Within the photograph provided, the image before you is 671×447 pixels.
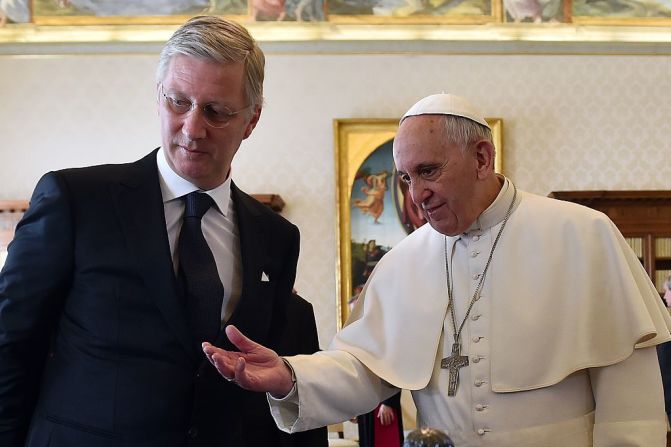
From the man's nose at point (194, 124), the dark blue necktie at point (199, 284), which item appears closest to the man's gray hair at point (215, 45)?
the man's nose at point (194, 124)

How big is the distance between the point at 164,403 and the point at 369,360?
695mm

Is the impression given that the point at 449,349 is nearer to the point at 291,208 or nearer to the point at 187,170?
the point at 187,170

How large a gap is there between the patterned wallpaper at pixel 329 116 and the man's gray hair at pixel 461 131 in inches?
258

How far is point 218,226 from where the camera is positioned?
238 centimetres

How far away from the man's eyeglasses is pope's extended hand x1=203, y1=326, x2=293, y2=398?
578 mm

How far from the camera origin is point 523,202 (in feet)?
9.01

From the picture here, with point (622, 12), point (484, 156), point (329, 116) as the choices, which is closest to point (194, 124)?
point (484, 156)

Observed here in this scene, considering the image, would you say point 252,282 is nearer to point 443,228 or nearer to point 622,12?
point 443,228

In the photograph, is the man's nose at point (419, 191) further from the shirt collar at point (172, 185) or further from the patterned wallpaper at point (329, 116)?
the patterned wallpaper at point (329, 116)

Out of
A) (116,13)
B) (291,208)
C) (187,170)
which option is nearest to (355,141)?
(291,208)

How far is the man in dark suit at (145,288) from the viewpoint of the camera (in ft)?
6.73

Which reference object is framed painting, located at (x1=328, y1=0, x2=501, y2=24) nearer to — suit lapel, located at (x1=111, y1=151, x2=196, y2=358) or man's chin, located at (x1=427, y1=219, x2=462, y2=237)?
man's chin, located at (x1=427, y1=219, x2=462, y2=237)

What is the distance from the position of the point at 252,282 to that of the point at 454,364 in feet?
2.18

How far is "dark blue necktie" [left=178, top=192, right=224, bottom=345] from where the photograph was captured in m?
2.13
